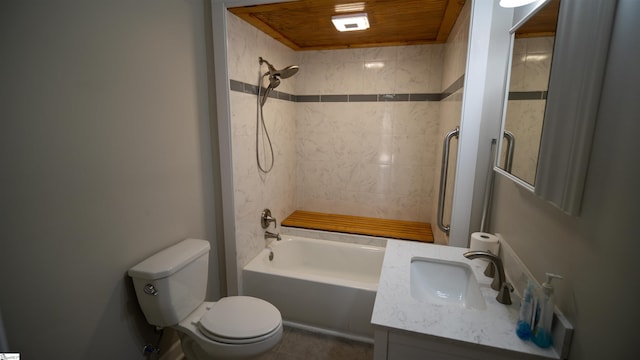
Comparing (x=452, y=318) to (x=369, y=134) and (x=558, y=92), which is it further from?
(x=369, y=134)

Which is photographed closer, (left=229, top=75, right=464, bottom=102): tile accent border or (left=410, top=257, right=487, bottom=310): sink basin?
(left=410, top=257, right=487, bottom=310): sink basin

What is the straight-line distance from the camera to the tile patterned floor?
1910mm

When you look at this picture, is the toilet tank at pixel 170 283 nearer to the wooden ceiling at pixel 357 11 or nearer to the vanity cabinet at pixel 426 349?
the vanity cabinet at pixel 426 349

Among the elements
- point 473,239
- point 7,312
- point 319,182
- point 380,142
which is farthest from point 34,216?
point 380,142

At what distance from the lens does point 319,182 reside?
3.20 m

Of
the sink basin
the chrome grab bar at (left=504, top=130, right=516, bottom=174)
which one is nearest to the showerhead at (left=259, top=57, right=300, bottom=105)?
the chrome grab bar at (left=504, top=130, right=516, bottom=174)

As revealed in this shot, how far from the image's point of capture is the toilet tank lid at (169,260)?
136 cm

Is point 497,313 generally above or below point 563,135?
below

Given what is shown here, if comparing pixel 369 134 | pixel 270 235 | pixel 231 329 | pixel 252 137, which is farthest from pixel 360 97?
pixel 231 329

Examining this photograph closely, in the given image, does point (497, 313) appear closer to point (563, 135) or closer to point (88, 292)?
point (563, 135)

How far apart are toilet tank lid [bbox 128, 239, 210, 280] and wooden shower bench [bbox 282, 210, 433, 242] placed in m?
1.27

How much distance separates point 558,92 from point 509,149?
50 cm

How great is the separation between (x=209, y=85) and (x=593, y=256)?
2.03 metres

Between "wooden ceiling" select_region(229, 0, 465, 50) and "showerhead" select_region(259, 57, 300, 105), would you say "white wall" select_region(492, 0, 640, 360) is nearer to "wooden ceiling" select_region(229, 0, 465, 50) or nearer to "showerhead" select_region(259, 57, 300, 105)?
"wooden ceiling" select_region(229, 0, 465, 50)
